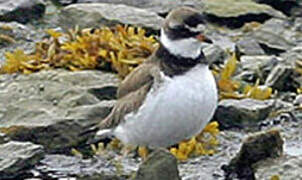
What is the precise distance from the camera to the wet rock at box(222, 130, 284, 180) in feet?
29.4

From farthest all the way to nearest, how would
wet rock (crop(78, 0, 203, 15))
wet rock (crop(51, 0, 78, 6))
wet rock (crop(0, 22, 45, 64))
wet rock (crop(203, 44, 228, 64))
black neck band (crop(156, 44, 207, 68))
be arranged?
wet rock (crop(51, 0, 78, 6)) → wet rock (crop(78, 0, 203, 15)) → wet rock (crop(0, 22, 45, 64)) → wet rock (crop(203, 44, 228, 64)) → black neck band (crop(156, 44, 207, 68))

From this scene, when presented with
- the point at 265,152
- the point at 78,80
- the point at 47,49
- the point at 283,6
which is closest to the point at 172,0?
the point at 283,6

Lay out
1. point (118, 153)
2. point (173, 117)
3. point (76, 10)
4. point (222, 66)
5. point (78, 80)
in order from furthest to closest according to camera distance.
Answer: point (76, 10), point (222, 66), point (78, 80), point (118, 153), point (173, 117)

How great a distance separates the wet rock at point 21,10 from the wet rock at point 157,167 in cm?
731

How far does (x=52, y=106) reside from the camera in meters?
10.7

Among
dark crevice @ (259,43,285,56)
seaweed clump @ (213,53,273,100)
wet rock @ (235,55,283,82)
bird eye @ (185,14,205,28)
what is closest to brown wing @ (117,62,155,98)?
bird eye @ (185,14,205,28)

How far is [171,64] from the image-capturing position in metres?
8.61

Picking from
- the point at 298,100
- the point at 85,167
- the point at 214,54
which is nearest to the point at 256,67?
the point at 214,54

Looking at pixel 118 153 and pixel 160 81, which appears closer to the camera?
pixel 160 81

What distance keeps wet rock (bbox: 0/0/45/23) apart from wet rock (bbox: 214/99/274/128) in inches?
201

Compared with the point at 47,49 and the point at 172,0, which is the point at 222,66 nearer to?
the point at 47,49

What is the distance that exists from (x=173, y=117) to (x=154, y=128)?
0.75ft

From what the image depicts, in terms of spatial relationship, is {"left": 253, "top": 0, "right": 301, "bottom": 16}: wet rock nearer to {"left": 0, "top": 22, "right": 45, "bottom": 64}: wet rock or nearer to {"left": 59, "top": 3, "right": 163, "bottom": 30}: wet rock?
{"left": 59, "top": 3, "right": 163, "bottom": 30}: wet rock

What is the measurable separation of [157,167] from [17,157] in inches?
67.4
